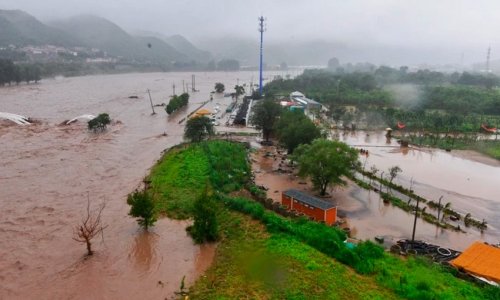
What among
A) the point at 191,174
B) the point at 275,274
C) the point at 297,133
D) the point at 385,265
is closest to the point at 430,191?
the point at 297,133

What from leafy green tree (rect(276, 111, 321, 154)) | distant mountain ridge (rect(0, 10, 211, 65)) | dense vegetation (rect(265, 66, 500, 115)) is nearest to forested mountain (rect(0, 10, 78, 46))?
distant mountain ridge (rect(0, 10, 211, 65))

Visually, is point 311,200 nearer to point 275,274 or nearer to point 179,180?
point 275,274

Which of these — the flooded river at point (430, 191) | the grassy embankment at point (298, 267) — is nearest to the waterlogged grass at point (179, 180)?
the grassy embankment at point (298, 267)

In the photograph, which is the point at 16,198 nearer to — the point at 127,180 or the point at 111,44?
the point at 127,180

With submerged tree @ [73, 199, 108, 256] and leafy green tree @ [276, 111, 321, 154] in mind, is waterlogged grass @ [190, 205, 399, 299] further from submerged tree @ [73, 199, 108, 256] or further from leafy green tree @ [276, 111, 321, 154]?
leafy green tree @ [276, 111, 321, 154]

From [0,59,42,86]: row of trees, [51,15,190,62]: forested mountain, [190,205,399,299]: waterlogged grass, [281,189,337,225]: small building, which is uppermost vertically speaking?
[51,15,190,62]: forested mountain

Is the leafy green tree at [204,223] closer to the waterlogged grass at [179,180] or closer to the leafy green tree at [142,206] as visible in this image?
the leafy green tree at [142,206]

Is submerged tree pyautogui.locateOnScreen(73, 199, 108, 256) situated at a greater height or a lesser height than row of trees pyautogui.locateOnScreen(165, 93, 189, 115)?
lesser
